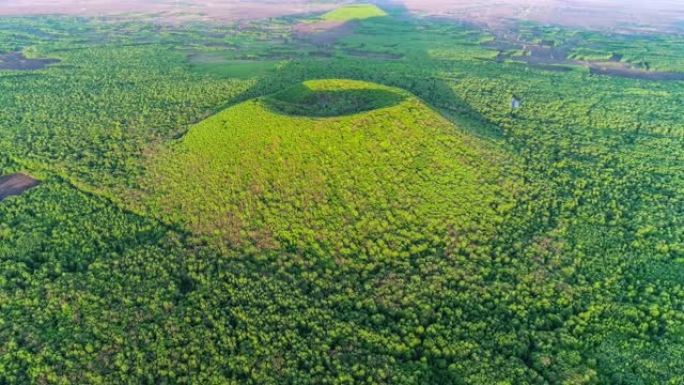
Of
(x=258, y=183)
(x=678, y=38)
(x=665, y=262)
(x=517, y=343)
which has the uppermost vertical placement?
(x=678, y=38)

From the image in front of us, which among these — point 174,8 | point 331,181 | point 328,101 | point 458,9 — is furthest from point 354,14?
point 331,181

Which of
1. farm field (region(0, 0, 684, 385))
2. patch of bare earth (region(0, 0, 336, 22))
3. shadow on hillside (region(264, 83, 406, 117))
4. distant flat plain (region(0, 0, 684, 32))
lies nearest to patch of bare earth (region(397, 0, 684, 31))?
distant flat plain (region(0, 0, 684, 32))

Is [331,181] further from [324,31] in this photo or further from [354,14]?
[354,14]

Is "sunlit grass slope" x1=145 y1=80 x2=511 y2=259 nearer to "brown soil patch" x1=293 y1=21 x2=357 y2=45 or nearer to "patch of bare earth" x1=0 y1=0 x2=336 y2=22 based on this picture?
"brown soil patch" x1=293 y1=21 x2=357 y2=45

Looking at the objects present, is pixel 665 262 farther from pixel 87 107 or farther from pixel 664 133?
pixel 87 107

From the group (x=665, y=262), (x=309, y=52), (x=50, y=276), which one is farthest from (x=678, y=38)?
(x=50, y=276)

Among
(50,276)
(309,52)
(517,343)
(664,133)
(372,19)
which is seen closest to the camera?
(517,343)
